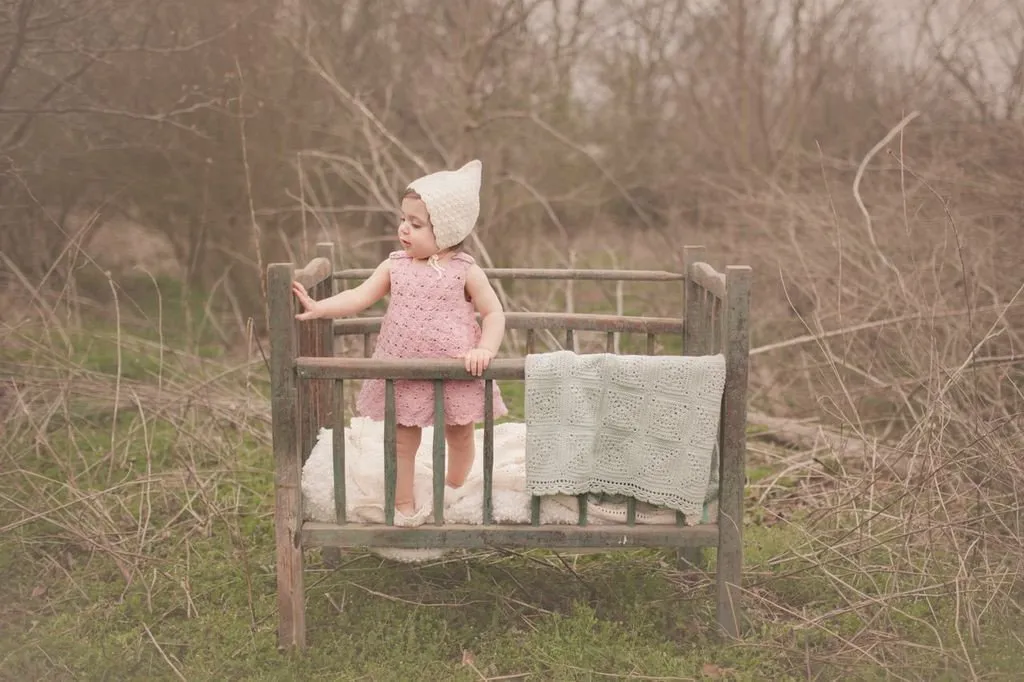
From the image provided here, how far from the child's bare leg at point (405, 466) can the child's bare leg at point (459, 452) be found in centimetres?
13

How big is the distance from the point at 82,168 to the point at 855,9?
607cm

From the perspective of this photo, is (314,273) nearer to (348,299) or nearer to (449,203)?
(348,299)

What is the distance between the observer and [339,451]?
3.36 meters

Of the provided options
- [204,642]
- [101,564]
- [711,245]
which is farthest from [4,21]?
[711,245]

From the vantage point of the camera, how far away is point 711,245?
29.7 ft

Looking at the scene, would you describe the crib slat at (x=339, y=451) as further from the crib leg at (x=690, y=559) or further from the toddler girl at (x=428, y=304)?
the crib leg at (x=690, y=559)

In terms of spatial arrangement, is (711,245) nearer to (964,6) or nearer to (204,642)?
(964,6)

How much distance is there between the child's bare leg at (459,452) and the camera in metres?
3.65

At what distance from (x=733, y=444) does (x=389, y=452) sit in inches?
41.7

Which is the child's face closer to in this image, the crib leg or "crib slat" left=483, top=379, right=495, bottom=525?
"crib slat" left=483, top=379, right=495, bottom=525

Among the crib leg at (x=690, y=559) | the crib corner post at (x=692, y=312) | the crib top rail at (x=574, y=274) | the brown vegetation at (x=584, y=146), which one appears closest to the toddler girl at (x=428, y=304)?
the crib top rail at (x=574, y=274)

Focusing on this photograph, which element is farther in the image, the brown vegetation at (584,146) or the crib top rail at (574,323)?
the brown vegetation at (584,146)

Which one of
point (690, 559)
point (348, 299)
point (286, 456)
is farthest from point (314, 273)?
point (690, 559)

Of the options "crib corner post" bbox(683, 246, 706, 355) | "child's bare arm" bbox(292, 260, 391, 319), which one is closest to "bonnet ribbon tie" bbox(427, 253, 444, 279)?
"child's bare arm" bbox(292, 260, 391, 319)
